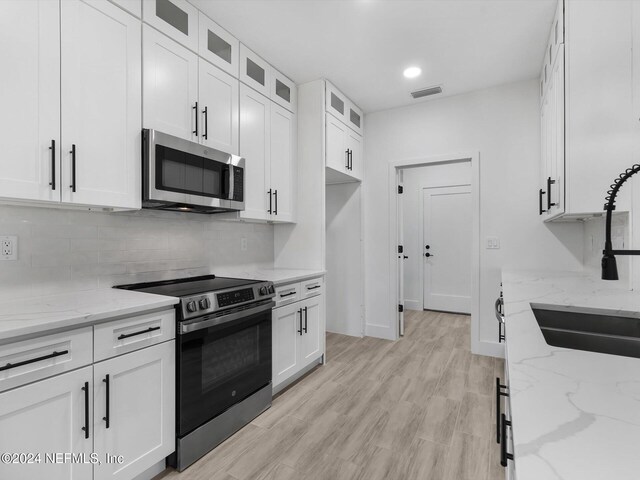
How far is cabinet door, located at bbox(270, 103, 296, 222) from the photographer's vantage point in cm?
301

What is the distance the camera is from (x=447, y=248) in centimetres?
542

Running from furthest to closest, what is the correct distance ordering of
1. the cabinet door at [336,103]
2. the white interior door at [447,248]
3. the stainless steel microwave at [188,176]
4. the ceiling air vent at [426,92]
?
the white interior door at [447,248]
the ceiling air vent at [426,92]
the cabinet door at [336,103]
the stainless steel microwave at [188,176]

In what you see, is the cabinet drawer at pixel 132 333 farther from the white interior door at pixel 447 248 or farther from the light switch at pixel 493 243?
the white interior door at pixel 447 248

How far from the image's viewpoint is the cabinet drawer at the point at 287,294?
2.54 m

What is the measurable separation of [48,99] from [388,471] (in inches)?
97.3

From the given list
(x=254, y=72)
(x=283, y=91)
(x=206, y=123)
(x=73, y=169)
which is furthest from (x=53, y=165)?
(x=283, y=91)

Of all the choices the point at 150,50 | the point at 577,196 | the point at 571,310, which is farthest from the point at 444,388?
the point at 150,50

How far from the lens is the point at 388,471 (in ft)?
5.81

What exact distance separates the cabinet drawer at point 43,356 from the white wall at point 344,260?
9.87ft

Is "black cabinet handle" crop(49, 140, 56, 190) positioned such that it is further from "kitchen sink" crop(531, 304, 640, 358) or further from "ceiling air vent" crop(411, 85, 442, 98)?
"ceiling air vent" crop(411, 85, 442, 98)

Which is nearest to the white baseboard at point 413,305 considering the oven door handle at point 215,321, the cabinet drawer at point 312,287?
the cabinet drawer at point 312,287

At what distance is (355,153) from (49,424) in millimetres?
3464

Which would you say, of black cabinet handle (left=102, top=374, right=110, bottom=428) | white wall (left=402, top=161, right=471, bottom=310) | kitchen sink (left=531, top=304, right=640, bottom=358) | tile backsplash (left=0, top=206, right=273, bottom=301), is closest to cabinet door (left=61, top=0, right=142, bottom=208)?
tile backsplash (left=0, top=206, right=273, bottom=301)

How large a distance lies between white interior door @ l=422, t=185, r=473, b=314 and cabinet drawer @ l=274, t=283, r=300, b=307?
342 cm
